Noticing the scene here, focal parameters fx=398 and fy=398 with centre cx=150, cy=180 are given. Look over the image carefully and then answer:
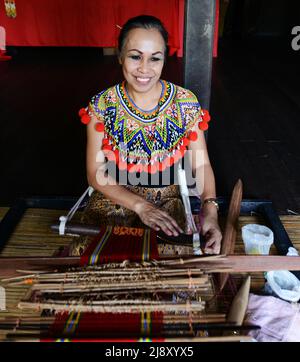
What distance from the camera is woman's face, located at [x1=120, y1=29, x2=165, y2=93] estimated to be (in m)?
1.50

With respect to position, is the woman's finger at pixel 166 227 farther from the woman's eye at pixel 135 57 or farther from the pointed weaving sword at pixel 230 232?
the woman's eye at pixel 135 57

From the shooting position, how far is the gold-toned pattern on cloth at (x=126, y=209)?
1.65 meters

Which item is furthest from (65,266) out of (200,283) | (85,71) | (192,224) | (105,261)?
(85,71)

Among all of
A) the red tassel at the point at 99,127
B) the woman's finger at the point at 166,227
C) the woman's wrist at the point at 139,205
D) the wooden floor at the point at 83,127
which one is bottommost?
the wooden floor at the point at 83,127

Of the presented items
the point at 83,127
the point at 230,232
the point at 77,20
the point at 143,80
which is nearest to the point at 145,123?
the point at 143,80

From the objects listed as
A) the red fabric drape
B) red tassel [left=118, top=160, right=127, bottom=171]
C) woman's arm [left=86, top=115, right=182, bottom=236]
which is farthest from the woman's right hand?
the red fabric drape

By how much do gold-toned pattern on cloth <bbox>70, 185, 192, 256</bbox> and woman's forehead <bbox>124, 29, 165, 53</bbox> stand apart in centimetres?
59

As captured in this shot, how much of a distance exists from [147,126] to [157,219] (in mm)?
428

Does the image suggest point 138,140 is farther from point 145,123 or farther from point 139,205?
point 139,205

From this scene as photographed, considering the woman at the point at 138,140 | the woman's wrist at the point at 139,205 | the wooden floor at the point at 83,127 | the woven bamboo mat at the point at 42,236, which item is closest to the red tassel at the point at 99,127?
the woman at the point at 138,140

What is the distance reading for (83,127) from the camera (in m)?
3.65

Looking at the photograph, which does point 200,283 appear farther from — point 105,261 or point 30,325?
point 30,325

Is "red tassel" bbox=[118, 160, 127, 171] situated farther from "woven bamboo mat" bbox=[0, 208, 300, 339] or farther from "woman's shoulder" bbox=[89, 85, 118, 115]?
"woven bamboo mat" bbox=[0, 208, 300, 339]

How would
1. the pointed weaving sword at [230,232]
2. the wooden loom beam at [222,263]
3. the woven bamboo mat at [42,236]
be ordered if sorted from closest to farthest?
1. the wooden loom beam at [222,263]
2. the pointed weaving sword at [230,232]
3. the woven bamboo mat at [42,236]
